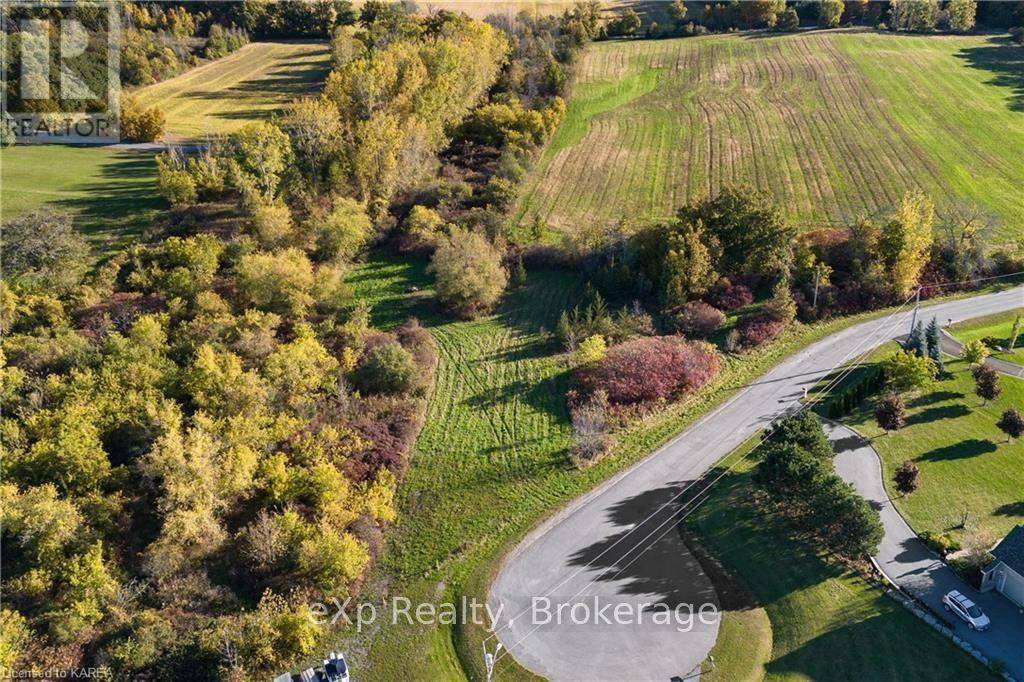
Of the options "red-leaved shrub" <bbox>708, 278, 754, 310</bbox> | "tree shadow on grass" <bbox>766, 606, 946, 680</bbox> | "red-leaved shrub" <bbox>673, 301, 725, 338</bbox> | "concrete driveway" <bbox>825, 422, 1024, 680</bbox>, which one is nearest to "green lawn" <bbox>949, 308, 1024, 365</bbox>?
"red-leaved shrub" <bbox>708, 278, 754, 310</bbox>

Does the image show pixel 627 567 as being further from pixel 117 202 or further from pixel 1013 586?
pixel 117 202

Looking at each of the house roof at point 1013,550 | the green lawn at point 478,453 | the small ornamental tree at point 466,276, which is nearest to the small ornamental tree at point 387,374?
the green lawn at point 478,453

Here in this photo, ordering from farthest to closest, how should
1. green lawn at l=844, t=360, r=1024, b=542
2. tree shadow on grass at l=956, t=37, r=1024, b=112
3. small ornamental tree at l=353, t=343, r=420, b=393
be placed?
tree shadow on grass at l=956, t=37, r=1024, b=112 < small ornamental tree at l=353, t=343, r=420, b=393 < green lawn at l=844, t=360, r=1024, b=542

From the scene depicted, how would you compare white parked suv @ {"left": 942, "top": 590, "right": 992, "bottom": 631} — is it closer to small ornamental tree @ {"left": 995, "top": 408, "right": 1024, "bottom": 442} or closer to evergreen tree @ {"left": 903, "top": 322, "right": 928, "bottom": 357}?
small ornamental tree @ {"left": 995, "top": 408, "right": 1024, "bottom": 442}

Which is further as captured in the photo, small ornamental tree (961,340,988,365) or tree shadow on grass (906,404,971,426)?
small ornamental tree (961,340,988,365)

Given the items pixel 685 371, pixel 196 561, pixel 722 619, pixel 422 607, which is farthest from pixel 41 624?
pixel 685 371

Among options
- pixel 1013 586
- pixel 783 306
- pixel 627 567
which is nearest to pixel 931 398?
pixel 783 306
